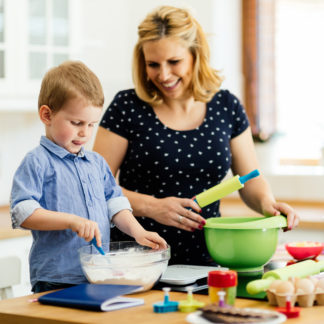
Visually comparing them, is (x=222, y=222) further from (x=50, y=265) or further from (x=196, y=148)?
(x=50, y=265)

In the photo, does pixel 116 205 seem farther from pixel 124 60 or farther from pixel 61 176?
pixel 124 60

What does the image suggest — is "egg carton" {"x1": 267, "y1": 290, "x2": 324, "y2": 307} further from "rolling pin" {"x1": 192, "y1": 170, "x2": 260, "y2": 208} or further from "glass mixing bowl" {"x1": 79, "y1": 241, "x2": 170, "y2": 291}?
"rolling pin" {"x1": 192, "y1": 170, "x2": 260, "y2": 208}

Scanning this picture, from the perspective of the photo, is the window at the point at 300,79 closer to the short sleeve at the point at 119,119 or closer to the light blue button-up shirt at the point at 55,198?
the short sleeve at the point at 119,119

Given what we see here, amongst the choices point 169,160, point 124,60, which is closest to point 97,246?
point 169,160

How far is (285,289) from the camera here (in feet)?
4.43

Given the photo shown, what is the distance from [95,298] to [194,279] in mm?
310

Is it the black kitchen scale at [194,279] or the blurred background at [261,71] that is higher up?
the blurred background at [261,71]

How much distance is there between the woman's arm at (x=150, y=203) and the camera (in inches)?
71.5

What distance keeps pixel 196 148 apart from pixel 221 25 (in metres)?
1.83

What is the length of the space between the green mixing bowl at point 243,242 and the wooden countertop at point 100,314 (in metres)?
0.27

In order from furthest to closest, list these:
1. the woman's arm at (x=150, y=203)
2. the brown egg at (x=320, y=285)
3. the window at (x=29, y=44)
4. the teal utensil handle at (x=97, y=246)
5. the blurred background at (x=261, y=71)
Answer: the blurred background at (x=261, y=71), the window at (x=29, y=44), the woman's arm at (x=150, y=203), the teal utensil handle at (x=97, y=246), the brown egg at (x=320, y=285)

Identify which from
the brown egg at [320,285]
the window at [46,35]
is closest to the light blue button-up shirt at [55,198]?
the brown egg at [320,285]

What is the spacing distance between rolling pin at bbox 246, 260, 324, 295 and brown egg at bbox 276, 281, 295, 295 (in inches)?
2.2

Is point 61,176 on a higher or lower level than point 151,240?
higher
